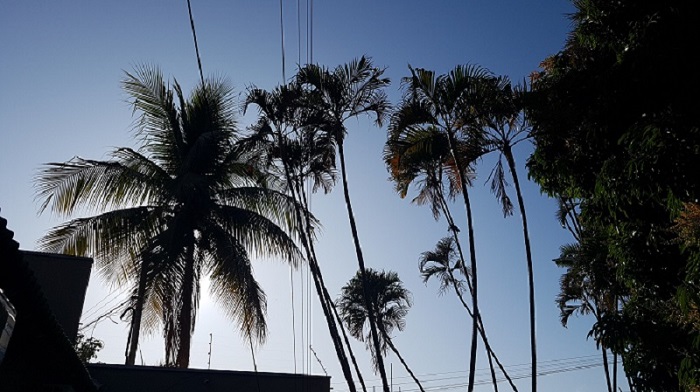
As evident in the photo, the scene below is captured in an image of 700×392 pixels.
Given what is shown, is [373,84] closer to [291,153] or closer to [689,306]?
[291,153]

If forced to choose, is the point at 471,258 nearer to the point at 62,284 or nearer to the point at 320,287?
the point at 320,287

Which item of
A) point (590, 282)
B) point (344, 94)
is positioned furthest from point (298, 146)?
point (590, 282)

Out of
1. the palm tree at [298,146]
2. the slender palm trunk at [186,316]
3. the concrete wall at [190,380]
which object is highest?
the palm tree at [298,146]

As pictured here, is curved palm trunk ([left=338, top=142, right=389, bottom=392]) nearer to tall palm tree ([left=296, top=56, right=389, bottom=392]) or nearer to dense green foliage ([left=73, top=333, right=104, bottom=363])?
tall palm tree ([left=296, top=56, right=389, bottom=392])

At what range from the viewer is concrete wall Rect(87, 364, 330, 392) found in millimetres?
12836

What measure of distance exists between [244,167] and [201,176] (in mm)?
1699

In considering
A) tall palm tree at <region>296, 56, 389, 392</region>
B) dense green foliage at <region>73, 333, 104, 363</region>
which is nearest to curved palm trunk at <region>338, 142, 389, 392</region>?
tall palm tree at <region>296, 56, 389, 392</region>

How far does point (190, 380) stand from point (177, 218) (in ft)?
13.8

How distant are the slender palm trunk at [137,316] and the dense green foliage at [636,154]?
9908mm

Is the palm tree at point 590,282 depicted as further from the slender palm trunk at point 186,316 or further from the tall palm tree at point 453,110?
the slender palm trunk at point 186,316

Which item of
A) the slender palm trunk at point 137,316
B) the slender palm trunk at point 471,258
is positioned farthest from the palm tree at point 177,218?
the slender palm trunk at point 471,258

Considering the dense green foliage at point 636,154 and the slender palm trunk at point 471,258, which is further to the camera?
the slender palm trunk at point 471,258

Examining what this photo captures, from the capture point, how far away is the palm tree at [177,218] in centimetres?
1458

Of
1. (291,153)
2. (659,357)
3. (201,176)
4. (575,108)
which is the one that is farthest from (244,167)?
(659,357)
